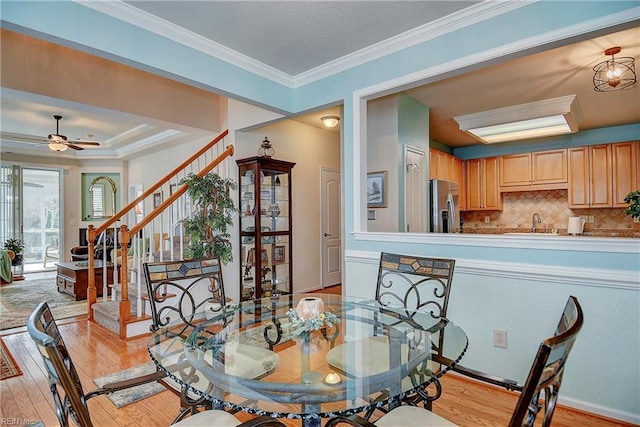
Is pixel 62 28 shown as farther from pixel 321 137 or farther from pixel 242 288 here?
pixel 321 137

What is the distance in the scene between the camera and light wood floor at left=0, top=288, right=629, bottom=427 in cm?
205

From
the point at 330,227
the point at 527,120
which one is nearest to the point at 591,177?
the point at 527,120

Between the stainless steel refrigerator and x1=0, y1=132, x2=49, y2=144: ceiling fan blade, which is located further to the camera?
x1=0, y1=132, x2=49, y2=144: ceiling fan blade

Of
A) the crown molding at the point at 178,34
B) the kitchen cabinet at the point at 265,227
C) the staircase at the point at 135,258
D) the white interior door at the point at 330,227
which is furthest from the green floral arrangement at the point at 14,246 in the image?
the crown molding at the point at 178,34

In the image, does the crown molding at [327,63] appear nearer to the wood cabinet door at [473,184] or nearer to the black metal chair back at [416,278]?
the black metal chair back at [416,278]

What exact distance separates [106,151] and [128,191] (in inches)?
40.6

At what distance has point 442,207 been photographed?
4488 millimetres

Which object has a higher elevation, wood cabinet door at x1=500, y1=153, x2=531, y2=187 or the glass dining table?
wood cabinet door at x1=500, y1=153, x2=531, y2=187

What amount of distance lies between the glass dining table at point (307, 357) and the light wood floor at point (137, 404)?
1.97 feet

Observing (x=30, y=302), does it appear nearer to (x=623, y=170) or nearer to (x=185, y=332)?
(x=185, y=332)

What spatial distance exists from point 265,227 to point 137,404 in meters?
2.57

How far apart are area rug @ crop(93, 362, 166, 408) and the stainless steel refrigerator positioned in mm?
3404

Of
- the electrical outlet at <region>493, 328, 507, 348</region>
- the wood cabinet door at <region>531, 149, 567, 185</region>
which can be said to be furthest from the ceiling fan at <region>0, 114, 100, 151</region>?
the wood cabinet door at <region>531, 149, 567, 185</region>

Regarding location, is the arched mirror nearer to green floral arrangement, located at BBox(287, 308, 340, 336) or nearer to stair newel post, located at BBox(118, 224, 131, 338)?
stair newel post, located at BBox(118, 224, 131, 338)
